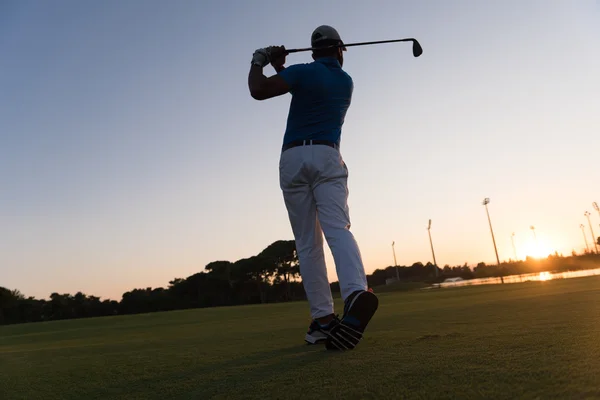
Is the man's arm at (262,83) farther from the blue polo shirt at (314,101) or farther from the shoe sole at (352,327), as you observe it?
the shoe sole at (352,327)

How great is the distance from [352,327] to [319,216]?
2.81 feet

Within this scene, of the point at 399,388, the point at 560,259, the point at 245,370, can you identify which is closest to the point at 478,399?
the point at 399,388

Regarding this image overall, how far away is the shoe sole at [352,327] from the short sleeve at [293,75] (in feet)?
4.92

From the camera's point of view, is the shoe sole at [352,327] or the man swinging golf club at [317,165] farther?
the man swinging golf club at [317,165]

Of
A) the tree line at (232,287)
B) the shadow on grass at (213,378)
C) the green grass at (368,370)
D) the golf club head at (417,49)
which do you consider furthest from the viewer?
the tree line at (232,287)

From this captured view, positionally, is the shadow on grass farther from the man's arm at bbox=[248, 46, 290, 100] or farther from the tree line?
the tree line

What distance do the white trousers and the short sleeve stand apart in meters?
0.43

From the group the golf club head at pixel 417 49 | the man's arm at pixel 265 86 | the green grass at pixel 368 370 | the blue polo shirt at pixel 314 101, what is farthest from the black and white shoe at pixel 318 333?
the golf club head at pixel 417 49

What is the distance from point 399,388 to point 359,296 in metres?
1.12

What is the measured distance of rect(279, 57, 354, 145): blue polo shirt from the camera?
314cm

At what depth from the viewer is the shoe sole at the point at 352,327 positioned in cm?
246

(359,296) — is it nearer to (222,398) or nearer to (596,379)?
(222,398)

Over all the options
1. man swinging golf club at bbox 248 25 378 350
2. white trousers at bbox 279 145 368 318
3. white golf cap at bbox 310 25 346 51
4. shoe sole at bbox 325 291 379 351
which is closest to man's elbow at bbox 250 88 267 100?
man swinging golf club at bbox 248 25 378 350

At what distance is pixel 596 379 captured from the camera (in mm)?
1354
